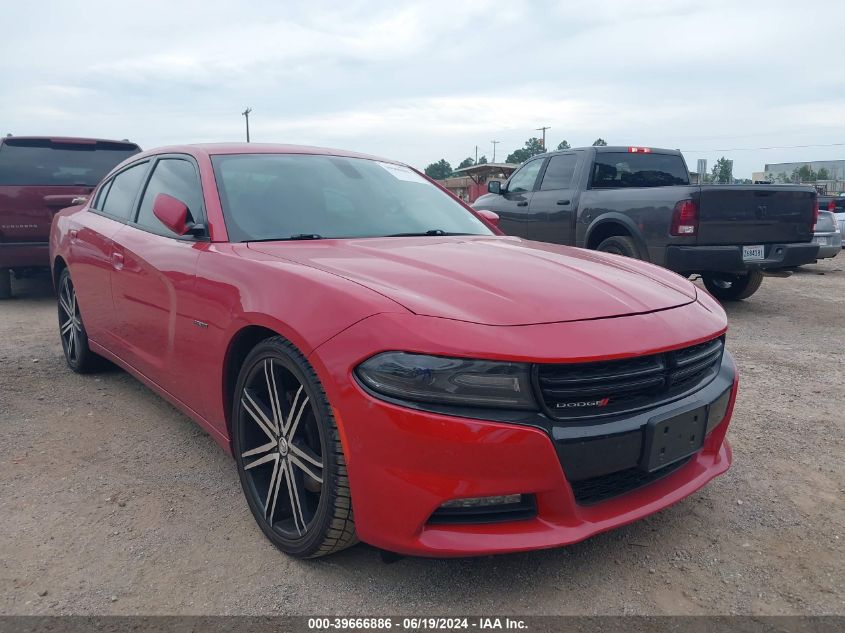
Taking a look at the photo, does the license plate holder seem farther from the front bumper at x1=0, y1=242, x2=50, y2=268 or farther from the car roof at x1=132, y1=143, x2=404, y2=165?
the front bumper at x1=0, y1=242, x2=50, y2=268

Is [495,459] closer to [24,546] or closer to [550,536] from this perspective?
[550,536]

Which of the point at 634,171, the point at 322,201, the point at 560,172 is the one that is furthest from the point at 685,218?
the point at 322,201

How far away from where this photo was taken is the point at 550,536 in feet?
6.29

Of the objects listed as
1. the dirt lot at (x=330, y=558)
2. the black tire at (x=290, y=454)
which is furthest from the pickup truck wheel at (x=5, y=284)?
the black tire at (x=290, y=454)

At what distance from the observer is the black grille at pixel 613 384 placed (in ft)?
6.23

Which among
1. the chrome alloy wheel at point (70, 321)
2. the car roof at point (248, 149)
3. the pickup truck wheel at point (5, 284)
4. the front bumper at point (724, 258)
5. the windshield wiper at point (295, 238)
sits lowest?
the pickup truck wheel at point (5, 284)

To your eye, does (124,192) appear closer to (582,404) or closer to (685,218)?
(582,404)

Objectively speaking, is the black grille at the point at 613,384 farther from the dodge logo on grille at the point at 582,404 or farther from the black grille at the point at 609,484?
the black grille at the point at 609,484

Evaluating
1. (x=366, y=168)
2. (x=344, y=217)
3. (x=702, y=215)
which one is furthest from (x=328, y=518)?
(x=702, y=215)

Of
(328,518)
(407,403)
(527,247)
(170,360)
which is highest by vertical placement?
(527,247)

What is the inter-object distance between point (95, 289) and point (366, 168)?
1792 millimetres

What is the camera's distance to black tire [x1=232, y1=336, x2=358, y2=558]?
2.03 metres

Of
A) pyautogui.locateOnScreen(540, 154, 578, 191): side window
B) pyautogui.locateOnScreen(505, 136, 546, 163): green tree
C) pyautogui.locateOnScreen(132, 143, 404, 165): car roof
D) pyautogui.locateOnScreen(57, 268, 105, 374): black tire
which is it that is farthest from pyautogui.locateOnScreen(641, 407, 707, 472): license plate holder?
pyautogui.locateOnScreen(505, 136, 546, 163): green tree

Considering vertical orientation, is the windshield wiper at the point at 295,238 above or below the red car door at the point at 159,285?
above
